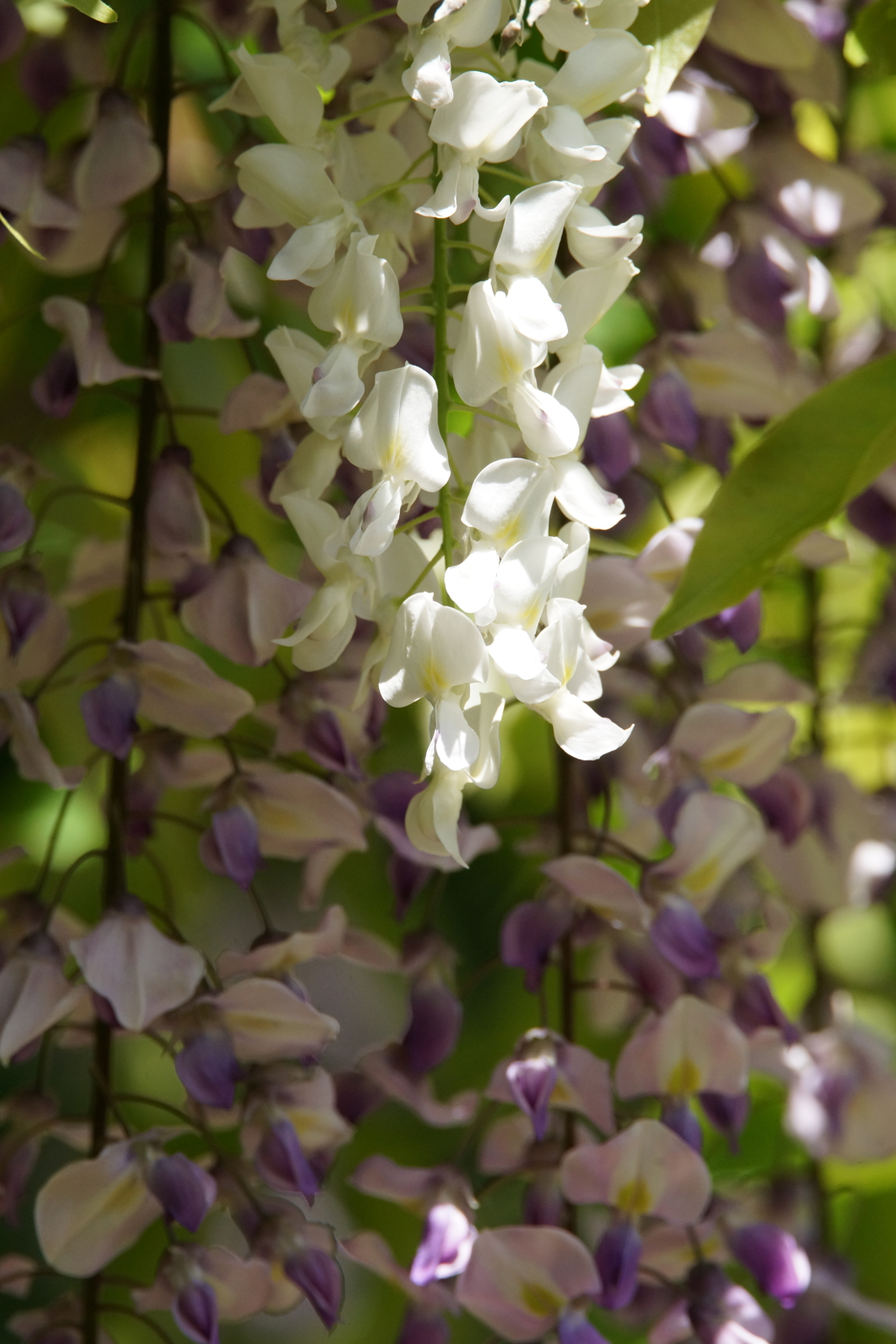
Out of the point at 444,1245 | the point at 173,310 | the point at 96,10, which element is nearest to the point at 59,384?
the point at 173,310

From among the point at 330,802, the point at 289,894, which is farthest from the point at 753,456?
the point at 289,894

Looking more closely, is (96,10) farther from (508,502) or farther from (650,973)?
(650,973)

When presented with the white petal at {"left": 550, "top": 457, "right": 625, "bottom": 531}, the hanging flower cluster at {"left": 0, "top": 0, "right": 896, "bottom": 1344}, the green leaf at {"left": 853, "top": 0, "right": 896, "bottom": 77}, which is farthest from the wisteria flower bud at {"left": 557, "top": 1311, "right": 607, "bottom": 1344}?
the green leaf at {"left": 853, "top": 0, "right": 896, "bottom": 77}

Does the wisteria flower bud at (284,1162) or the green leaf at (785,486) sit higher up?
the green leaf at (785,486)

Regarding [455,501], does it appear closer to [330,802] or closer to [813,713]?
[330,802]

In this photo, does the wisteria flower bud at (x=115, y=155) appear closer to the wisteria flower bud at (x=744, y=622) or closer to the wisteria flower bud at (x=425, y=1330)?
the wisteria flower bud at (x=744, y=622)

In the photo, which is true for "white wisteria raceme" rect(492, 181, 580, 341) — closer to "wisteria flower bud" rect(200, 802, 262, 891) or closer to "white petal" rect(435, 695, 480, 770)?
"white petal" rect(435, 695, 480, 770)

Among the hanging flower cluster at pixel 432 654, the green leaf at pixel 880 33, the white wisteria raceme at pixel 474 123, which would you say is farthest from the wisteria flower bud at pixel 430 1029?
the green leaf at pixel 880 33

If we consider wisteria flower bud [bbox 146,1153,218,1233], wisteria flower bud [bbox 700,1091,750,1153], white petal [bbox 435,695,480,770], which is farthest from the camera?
wisteria flower bud [bbox 700,1091,750,1153]
